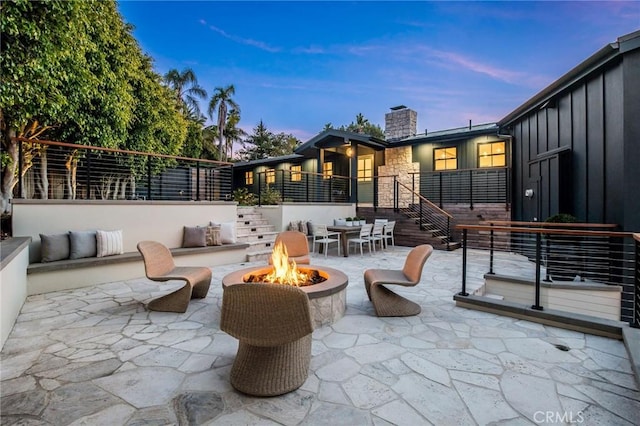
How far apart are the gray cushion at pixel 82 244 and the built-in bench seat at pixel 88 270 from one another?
96 mm

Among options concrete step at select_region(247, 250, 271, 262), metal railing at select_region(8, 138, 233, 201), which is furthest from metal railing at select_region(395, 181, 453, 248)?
metal railing at select_region(8, 138, 233, 201)

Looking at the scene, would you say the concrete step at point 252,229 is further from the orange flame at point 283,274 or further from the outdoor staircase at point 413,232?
the orange flame at point 283,274

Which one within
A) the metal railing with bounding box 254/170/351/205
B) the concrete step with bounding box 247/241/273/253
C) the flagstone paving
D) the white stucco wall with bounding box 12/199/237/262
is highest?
the metal railing with bounding box 254/170/351/205

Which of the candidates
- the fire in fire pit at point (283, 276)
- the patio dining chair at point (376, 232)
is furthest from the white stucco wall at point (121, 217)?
the patio dining chair at point (376, 232)

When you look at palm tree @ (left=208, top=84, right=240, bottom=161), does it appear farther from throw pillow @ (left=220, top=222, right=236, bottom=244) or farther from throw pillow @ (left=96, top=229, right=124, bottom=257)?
throw pillow @ (left=96, top=229, right=124, bottom=257)

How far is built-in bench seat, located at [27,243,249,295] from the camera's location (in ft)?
15.3

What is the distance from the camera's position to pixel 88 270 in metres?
5.13

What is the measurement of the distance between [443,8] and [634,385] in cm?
1000

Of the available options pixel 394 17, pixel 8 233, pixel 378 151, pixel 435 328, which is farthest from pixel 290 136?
pixel 435 328

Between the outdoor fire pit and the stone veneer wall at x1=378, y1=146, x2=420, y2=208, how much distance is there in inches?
383

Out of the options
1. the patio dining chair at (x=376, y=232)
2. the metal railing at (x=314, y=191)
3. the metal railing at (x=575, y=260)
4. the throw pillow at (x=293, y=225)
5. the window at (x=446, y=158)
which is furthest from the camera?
the window at (x=446, y=158)

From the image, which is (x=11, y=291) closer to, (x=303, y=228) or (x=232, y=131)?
(x=303, y=228)

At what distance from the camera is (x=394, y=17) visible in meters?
9.26

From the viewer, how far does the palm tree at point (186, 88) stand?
20578 millimetres
